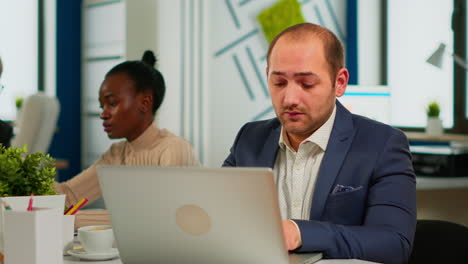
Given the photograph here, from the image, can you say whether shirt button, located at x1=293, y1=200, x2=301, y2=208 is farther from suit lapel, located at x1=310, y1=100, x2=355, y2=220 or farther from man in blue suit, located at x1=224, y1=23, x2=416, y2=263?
Answer: suit lapel, located at x1=310, y1=100, x2=355, y2=220

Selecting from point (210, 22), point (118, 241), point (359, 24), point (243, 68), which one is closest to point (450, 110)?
point (359, 24)

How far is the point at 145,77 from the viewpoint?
2373 millimetres

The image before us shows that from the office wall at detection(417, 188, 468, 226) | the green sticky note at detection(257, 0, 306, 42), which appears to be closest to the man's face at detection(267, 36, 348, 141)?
the office wall at detection(417, 188, 468, 226)

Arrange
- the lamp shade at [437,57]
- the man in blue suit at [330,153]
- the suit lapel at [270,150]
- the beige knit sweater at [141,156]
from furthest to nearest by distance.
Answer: the lamp shade at [437,57]
the beige knit sweater at [141,156]
the suit lapel at [270,150]
the man in blue suit at [330,153]

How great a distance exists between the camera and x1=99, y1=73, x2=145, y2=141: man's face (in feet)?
7.48

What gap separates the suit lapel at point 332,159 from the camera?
149cm

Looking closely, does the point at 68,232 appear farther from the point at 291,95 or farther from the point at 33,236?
the point at 291,95

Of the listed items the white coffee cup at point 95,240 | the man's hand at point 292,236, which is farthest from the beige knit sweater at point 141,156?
the man's hand at point 292,236

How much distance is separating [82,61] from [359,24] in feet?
7.96

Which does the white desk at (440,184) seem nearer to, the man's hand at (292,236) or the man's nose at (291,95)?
the man's nose at (291,95)

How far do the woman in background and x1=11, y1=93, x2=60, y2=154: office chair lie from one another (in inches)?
75.4

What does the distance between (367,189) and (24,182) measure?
30.4 inches

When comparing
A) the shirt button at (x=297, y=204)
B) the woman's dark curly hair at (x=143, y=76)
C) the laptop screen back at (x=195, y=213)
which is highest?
the woman's dark curly hair at (x=143, y=76)

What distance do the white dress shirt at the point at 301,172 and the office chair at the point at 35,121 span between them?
2788 mm
